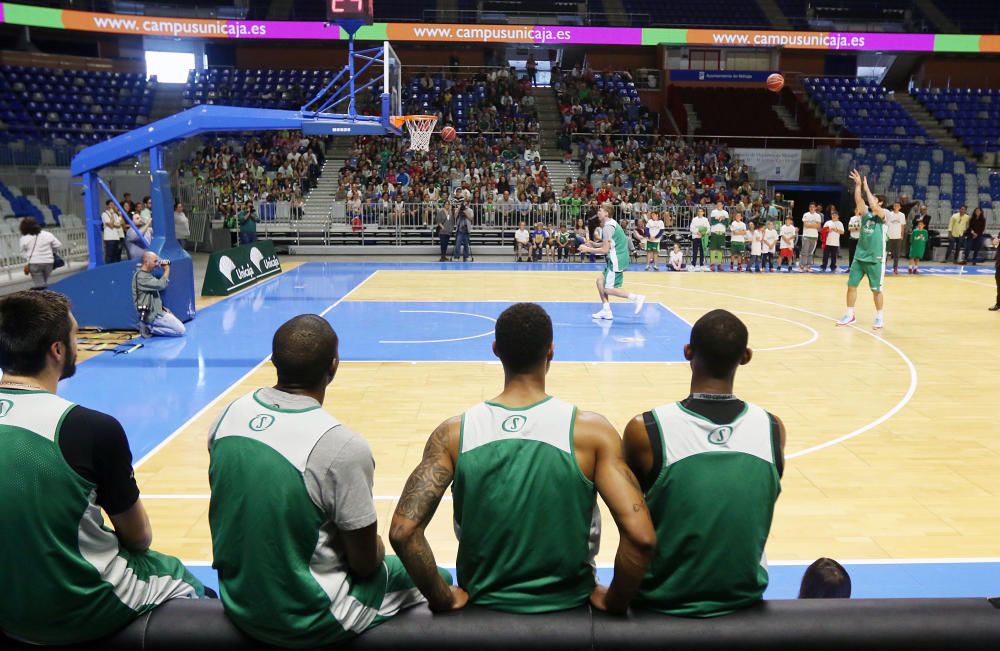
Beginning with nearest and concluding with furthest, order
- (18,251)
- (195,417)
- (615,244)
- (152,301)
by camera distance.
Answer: (195,417) → (152,301) → (615,244) → (18,251)

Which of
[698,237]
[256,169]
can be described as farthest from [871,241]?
[256,169]

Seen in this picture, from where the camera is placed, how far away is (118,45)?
32656 mm

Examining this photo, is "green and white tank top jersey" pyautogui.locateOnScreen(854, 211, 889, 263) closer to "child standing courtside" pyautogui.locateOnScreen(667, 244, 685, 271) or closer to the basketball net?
the basketball net

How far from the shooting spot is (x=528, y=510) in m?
2.51

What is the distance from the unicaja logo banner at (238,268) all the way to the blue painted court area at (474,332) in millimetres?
2672

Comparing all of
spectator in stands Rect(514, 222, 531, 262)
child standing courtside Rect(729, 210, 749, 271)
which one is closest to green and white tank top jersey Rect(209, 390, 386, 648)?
child standing courtside Rect(729, 210, 749, 271)

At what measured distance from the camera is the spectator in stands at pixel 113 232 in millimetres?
16891

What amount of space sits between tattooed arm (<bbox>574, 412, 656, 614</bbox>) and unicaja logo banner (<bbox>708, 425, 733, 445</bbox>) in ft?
0.93

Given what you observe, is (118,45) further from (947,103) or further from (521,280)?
(947,103)

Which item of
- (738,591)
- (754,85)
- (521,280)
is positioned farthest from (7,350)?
(754,85)

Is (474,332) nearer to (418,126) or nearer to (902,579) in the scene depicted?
(418,126)

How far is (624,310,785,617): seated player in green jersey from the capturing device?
8.38 ft

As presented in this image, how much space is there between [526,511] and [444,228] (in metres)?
20.4

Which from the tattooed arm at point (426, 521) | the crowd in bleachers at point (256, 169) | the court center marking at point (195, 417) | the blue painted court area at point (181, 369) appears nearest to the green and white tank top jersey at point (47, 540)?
the tattooed arm at point (426, 521)
